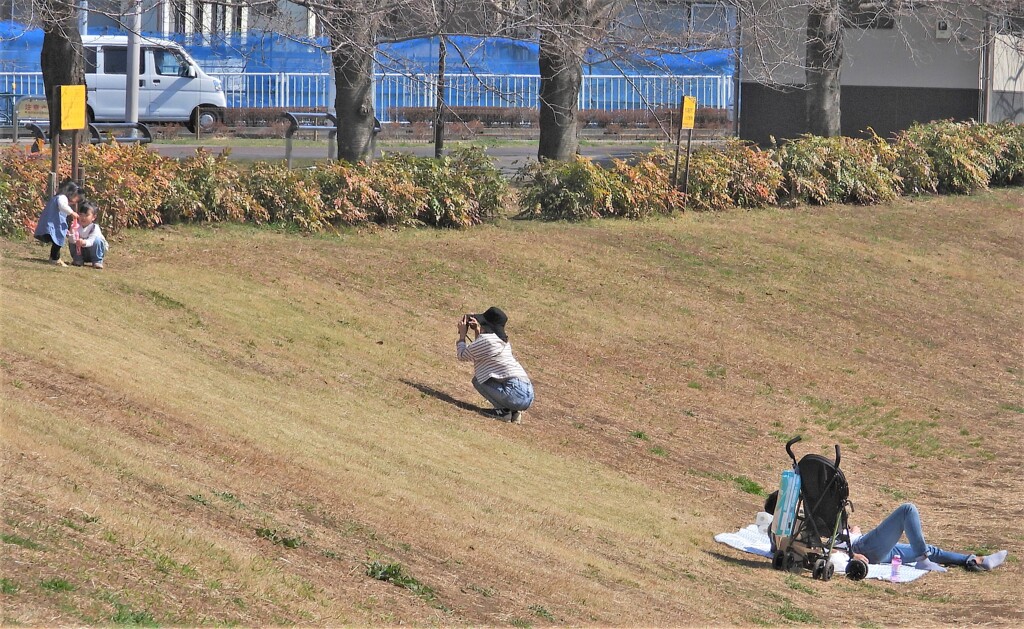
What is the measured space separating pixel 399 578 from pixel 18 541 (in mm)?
1790

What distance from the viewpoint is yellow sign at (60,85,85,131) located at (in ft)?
43.4

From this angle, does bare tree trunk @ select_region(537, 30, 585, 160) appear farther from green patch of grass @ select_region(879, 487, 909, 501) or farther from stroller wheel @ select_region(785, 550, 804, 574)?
stroller wheel @ select_region(785, 550, 804, 574)

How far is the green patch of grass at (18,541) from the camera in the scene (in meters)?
5.70

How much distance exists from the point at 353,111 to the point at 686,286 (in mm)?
5529

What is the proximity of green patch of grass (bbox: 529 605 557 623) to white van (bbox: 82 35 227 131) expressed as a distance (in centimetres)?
2478

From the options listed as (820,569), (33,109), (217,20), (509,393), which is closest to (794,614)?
(820,569)

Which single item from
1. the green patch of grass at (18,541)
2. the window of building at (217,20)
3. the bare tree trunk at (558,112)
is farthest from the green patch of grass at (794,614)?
the bare tree trunk at (558,112)

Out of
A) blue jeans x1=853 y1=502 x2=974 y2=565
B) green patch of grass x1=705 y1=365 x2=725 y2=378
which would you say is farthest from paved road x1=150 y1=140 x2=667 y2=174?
blue jeans x1=853 y1=502 x2=974 y2=565

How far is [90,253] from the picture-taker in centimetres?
1334

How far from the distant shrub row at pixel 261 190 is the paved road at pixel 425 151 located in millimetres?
4350

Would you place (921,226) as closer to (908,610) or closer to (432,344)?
(432,344)

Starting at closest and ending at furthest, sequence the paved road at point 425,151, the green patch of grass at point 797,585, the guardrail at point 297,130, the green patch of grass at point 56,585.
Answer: the green patch of grass at point 56,585 → the green patch of grass at point 797,585 → the guardrail at point 297,130 → the paved road at point 425,151

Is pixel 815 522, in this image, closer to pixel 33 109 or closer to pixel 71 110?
pixel 71 110

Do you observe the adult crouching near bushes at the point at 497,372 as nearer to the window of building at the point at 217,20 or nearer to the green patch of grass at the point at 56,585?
the green patch of grass at the point at 56,585
